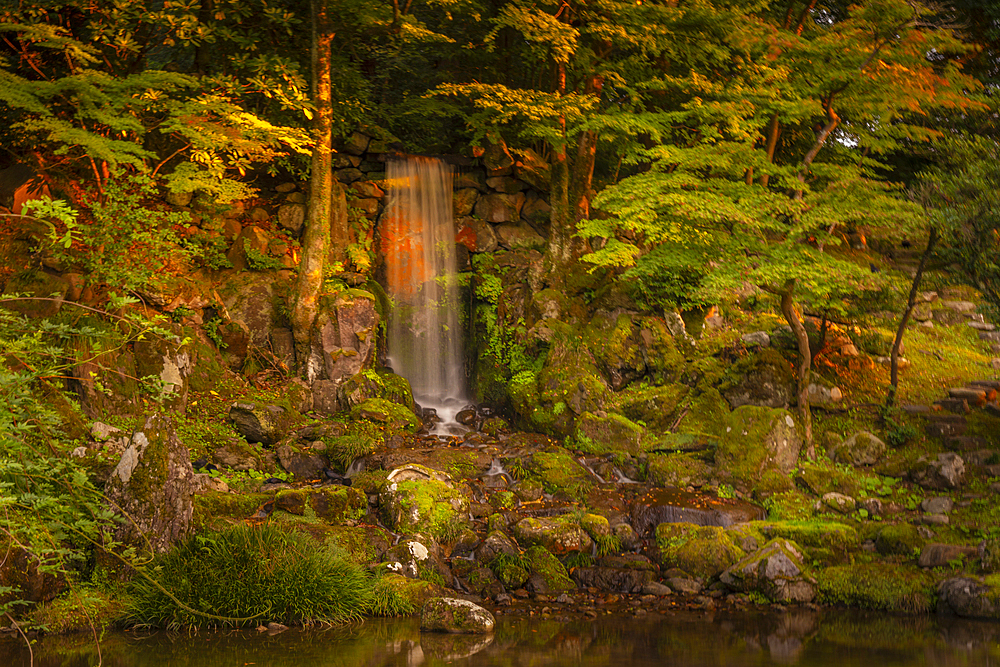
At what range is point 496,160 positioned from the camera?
16906mm

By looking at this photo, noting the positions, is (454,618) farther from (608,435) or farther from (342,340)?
(342,340)

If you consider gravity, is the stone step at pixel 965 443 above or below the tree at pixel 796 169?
below

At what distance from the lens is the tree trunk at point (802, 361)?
1179 centimetres

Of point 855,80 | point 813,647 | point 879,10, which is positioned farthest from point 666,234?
point 813,647

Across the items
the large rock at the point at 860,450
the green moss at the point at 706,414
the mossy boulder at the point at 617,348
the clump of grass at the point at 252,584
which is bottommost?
the clump of grass at the point at 252,584

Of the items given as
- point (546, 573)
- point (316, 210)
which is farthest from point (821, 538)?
point (316, 210)

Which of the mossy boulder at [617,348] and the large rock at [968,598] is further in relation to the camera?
the mossy boulder at [617,348]

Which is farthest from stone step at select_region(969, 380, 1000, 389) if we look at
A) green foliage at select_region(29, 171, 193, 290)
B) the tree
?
green foliage at select_region(29, 171, 193, 290)

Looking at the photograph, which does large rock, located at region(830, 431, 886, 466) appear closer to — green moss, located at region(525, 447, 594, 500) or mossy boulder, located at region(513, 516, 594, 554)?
green moss, located at region(525, 447, 594, 500)

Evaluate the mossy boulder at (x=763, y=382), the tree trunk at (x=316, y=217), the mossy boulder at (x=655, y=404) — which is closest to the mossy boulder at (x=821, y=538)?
the mossy boulder at (x=763, y=382)

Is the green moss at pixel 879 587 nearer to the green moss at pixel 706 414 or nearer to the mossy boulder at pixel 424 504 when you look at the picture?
the green moss at pixel 706 414

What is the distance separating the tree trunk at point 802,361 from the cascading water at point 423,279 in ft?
24.0

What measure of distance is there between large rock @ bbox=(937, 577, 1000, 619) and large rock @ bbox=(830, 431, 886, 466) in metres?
3.51

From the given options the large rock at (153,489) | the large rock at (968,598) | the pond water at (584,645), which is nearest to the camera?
the pond water at (584,645)
